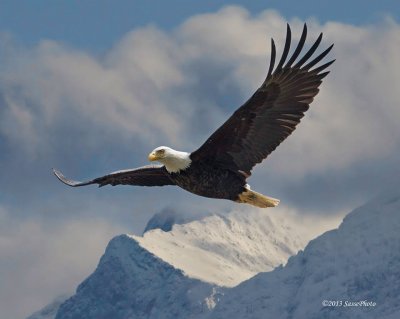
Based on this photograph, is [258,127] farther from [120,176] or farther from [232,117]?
[120,176]

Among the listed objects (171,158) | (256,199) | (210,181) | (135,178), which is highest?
(135,178)

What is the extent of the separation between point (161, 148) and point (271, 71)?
3721 millimetres

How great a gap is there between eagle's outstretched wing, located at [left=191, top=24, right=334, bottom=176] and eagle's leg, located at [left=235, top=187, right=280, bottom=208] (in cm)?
79

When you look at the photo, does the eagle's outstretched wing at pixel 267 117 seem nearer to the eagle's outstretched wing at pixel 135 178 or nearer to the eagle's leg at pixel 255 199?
the eagle's leg at pixel 255 199

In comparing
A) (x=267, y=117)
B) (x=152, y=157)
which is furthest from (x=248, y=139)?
(x=152, y=157)

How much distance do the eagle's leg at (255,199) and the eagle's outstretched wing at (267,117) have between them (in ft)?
→ 2.61

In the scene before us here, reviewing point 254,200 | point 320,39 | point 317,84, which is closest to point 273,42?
point 320,39

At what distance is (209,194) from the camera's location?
36031mm

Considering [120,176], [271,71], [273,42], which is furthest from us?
[120,176]

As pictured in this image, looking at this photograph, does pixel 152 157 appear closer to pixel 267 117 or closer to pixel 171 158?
pixel 171 158

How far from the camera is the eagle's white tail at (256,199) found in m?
36.6

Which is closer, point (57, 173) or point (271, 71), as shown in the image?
point (271, 71)

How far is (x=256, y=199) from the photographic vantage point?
3681 cm

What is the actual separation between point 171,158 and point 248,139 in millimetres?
2151
